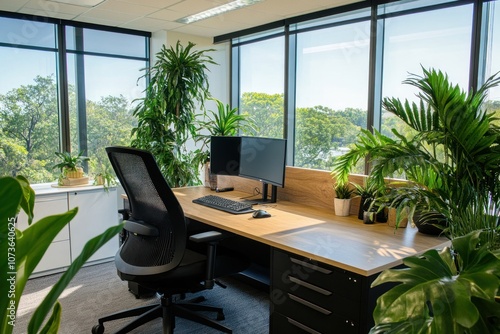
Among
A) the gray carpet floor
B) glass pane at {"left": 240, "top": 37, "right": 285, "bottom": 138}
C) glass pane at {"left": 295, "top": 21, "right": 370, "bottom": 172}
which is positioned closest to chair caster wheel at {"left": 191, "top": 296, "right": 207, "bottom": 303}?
the gray carpet floor

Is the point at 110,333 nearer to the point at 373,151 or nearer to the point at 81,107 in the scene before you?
the point at 373,151

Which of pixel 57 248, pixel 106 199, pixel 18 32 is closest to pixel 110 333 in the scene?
pixel 57 248

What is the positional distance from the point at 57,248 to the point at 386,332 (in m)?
3.29

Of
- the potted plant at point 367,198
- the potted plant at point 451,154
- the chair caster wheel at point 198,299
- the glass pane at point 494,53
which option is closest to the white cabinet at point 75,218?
the chair caster wheel at point 198,299

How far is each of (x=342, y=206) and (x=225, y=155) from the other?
1.12 m

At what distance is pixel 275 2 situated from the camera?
3.84 meters

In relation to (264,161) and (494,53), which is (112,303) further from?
(494,53)

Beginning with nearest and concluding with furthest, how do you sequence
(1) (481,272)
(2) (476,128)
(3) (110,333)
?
(1) (481,272)
(2) (476,128)
(3) (110,333)

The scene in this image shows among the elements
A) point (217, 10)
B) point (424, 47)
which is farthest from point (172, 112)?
point (424, 47)

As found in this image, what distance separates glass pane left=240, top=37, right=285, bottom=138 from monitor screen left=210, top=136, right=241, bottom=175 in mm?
1452

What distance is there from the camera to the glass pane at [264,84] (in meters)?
4.98

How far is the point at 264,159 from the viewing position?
2.99 meters

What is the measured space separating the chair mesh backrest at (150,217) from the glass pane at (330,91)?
255cm

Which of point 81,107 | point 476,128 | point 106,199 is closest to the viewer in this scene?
point 476,128
